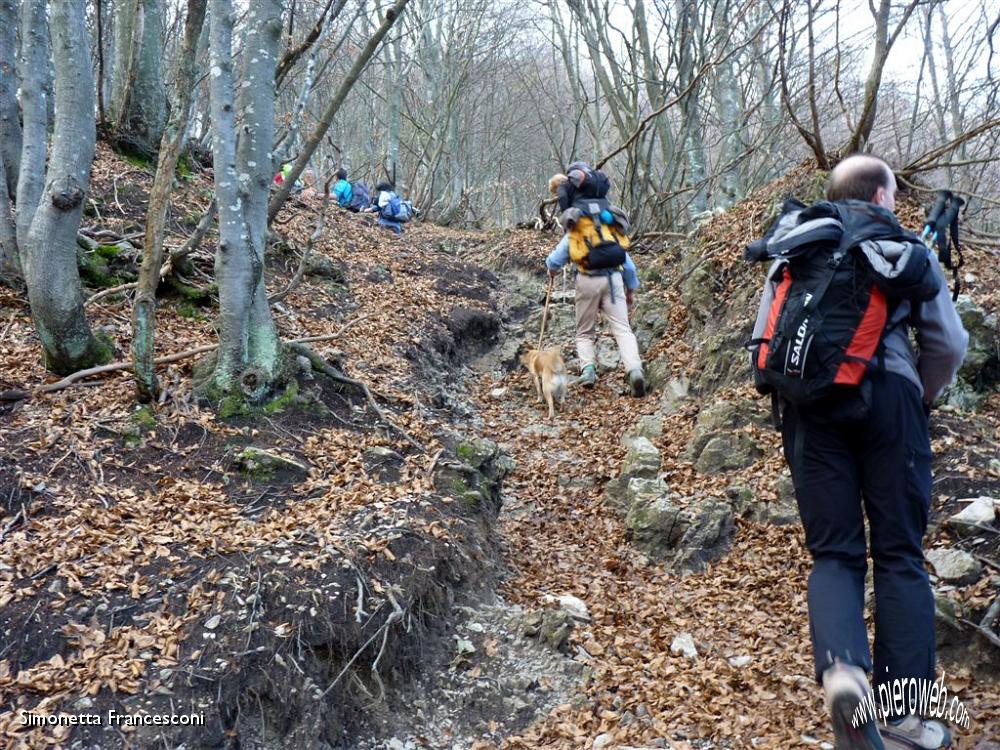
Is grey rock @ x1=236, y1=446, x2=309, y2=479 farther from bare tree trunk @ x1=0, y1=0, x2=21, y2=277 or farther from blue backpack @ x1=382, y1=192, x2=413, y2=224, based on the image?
blue backpack @ x1=382, y1=192, x2=413, y2=224

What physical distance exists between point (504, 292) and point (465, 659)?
9.14 metres

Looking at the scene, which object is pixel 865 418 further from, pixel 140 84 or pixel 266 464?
pixel 140 84

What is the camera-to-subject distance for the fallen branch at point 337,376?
19.7ft

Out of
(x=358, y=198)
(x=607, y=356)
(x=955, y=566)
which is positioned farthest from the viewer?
(x=358, y=198)

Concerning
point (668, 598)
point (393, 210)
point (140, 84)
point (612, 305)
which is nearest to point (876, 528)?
point (668, 598)

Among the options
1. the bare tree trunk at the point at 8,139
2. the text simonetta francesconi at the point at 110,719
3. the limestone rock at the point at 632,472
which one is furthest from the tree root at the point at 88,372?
the limestone rock at the point at 632,472

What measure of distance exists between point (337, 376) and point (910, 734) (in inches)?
192

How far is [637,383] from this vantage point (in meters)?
8.52

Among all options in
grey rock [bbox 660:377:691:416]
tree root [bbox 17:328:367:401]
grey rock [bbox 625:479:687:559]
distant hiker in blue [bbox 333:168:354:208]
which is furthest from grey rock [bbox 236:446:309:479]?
distant hiker in blue [bbox 333:168:354:208]

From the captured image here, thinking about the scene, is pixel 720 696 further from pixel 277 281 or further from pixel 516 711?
pixel 277 281

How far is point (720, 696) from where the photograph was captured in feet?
12.6

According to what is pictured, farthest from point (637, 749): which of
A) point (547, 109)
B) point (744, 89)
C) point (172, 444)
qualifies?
point (547, 109)

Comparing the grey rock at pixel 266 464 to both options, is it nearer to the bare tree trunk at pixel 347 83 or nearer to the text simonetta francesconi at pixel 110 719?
the text simonetta francesconi at pixel 110 719

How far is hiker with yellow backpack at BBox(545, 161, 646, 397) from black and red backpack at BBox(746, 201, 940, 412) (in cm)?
530
